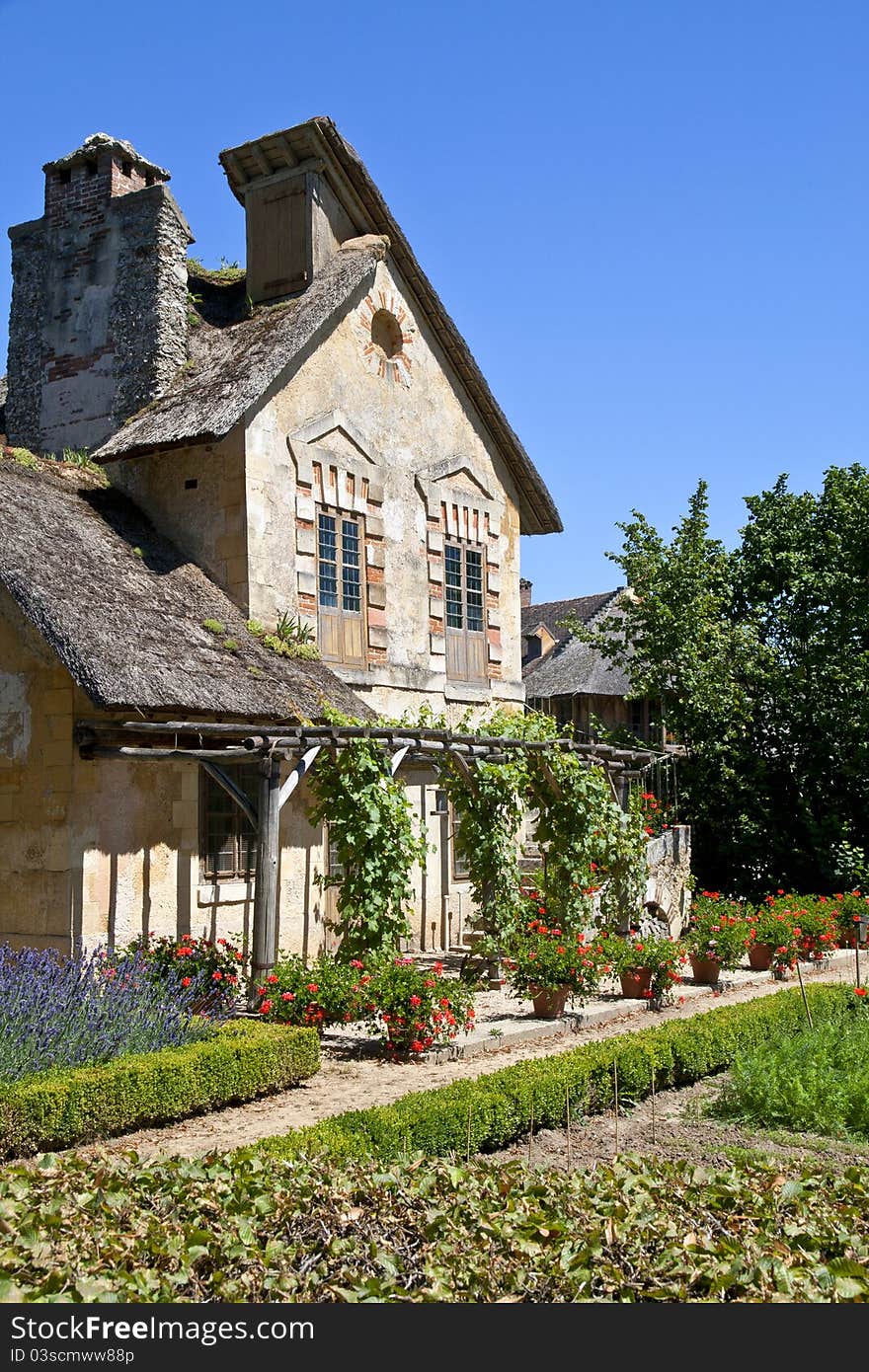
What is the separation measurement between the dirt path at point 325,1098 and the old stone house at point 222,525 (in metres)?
2.92

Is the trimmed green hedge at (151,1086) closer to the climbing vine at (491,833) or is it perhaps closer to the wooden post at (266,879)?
the wooden post at (266,879)

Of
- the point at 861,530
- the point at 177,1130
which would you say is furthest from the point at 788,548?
the point at 177,1130

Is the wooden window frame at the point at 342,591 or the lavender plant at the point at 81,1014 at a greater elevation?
the wooden window frame at the point at 342,591

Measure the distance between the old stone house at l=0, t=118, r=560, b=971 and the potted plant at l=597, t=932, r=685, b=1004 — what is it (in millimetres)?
3445

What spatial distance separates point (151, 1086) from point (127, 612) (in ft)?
17.7

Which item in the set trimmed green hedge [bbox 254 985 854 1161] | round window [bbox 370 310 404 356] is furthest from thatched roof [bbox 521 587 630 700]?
trimmed green hedge [bbox 254 985 854 1161]

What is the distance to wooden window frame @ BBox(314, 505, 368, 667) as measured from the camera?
50.5 feet

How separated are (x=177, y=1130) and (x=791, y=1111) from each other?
158 inches

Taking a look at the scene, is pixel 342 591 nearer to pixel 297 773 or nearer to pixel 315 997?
pixel 297 773

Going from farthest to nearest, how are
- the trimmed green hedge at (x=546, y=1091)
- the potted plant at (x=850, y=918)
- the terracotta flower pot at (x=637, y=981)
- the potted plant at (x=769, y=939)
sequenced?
the potted plant at (x=850, y=918), the potted plant at (x=769, y=939), the terracotta flower pot at (x=637, y=981), the trimmed green hedge at (x=546, y=1091)

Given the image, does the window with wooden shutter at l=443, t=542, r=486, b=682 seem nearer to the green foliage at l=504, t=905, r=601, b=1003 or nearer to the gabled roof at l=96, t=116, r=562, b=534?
the gabled roof at l=96, t=116, r=562, b=534

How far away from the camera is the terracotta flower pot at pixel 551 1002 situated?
11.8m

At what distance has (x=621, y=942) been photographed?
42.5 ft

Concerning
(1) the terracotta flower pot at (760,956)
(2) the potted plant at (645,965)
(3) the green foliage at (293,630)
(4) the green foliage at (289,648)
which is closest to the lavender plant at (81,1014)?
(2) the potted plant at (645,965)
